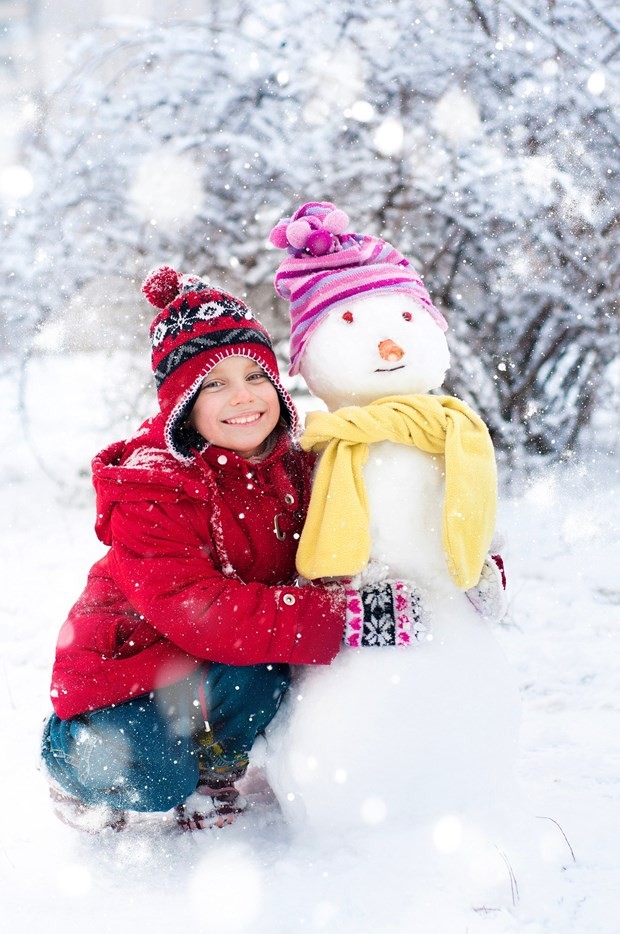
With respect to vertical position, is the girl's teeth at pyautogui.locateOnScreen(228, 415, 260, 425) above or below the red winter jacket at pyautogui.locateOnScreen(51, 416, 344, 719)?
above

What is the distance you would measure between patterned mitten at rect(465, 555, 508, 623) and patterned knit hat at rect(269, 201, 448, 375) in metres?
0.66

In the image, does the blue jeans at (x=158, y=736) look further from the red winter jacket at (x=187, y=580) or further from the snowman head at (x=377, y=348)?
the snowman head at (x=377, y=348)

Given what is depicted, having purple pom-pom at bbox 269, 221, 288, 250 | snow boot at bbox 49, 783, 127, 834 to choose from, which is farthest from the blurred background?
snow boot at bbox 49, 783, 127, 834

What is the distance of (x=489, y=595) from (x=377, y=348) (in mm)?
654

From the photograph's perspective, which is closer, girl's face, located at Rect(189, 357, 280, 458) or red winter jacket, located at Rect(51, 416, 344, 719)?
red winter jacket, located at Rect(51, 416, 344, 719)

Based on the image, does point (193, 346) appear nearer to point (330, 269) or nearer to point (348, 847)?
point (330, 269)

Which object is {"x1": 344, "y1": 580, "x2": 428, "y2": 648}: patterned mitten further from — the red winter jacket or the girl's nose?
the girl's nose

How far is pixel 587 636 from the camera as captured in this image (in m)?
3.05

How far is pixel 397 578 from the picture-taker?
190cm

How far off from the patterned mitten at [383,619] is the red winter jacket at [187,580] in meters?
0.03

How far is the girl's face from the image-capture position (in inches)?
80.7

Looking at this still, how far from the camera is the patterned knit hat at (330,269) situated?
2.05 metres

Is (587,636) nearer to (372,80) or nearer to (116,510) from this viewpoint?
(116,510)

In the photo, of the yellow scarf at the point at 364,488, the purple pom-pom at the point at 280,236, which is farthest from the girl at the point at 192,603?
the purple pom-pom at the point at 280,236
